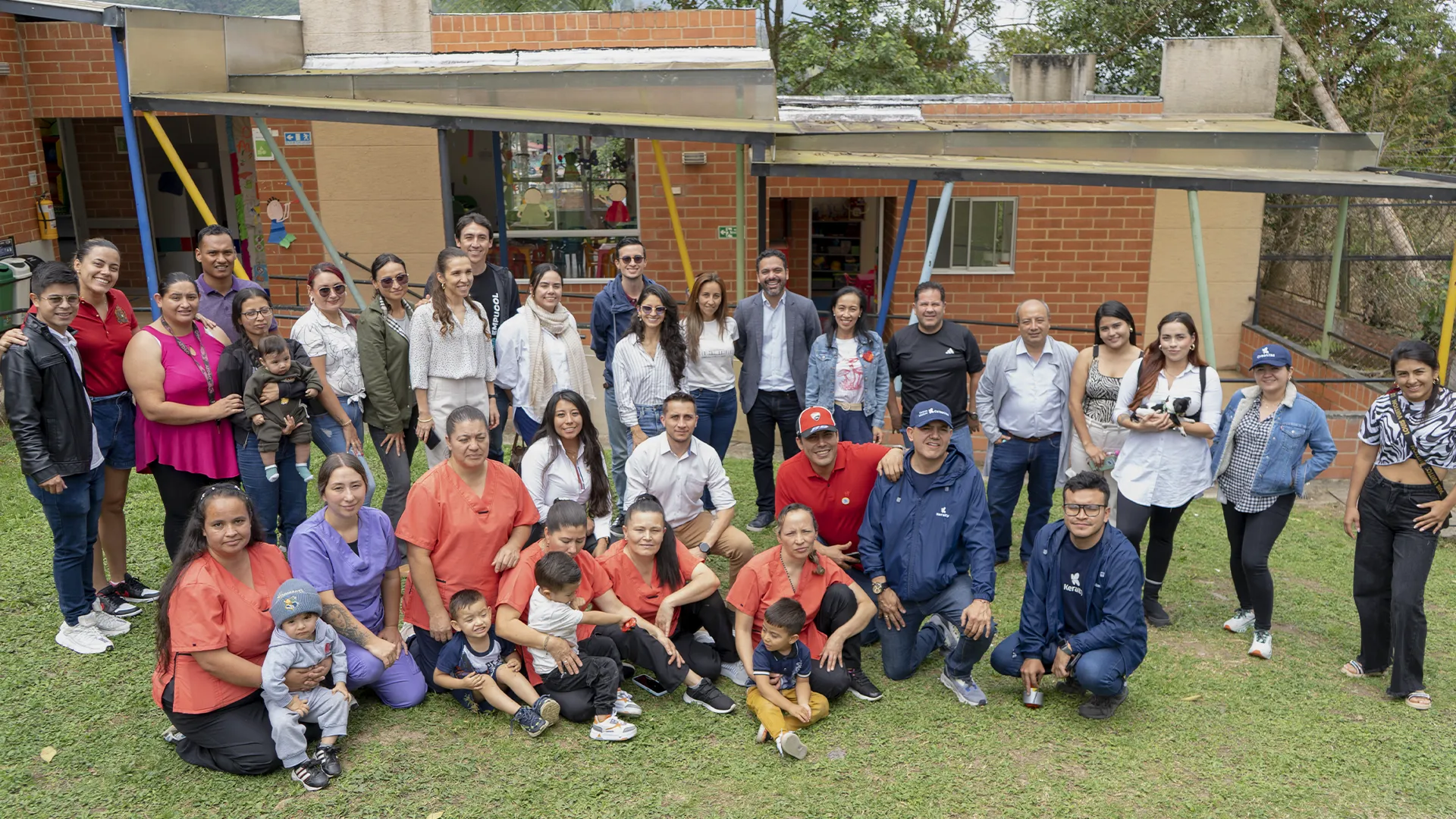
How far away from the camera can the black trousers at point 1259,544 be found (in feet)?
17.5

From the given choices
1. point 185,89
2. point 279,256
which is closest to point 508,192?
point 279,256

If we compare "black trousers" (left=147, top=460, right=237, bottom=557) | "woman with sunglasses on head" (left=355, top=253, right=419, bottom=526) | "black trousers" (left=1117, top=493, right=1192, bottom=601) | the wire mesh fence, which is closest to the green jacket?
"woman with sunglasses on head" (left=355, top=253, right=419, bottom=526)

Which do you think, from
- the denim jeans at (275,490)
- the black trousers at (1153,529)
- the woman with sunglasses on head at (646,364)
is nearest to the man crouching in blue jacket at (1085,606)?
the black trousers at (1153,529)

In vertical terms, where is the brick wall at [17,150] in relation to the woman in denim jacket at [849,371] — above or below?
above

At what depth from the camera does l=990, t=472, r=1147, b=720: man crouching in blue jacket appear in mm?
4578

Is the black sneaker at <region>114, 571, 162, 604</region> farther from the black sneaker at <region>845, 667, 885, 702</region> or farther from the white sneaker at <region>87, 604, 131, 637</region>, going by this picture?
the black sneaker at <region>845, 667, 885, 702</region>

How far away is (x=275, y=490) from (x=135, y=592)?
1.08 meters

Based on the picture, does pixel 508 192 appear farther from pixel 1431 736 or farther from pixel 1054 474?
pixel 1431 736

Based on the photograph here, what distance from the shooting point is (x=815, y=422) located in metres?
5.29

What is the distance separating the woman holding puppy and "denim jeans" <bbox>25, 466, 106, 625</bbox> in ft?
16.2

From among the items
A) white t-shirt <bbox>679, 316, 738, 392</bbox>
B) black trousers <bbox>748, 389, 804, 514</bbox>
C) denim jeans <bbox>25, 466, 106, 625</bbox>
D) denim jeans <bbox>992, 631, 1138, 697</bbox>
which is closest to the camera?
denim jeans <bbox>992, 631, 1138, 697</bbox>

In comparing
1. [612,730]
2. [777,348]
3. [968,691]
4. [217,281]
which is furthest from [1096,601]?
[217,281]

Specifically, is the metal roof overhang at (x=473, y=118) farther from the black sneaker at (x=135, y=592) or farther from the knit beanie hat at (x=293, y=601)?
the knit beanie hat at (x=293, y=601)

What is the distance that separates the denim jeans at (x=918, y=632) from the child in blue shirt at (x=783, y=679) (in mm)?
479
